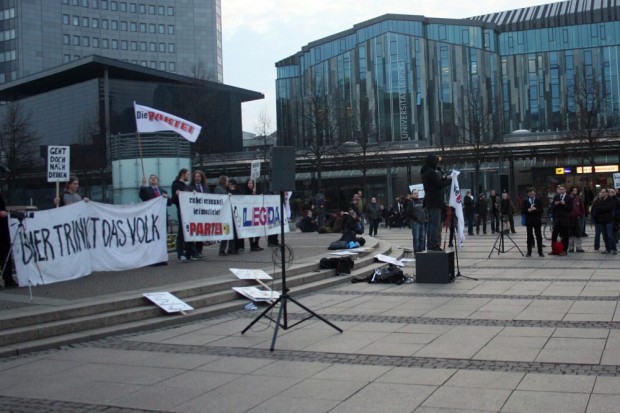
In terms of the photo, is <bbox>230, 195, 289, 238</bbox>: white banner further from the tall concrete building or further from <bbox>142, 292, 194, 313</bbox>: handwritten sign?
the tall concrete building

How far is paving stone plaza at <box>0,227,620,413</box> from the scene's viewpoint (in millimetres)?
5633

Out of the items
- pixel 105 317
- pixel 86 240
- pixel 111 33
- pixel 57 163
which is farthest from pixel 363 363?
pixel 111 33

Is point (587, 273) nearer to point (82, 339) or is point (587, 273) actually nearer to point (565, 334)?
point (565, 334)

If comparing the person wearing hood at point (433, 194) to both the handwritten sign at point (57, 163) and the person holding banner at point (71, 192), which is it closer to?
the person holding banner at point (71, 192)

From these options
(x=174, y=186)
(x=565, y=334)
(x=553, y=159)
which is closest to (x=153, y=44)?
(x=553, y=159)

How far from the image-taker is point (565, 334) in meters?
8.08

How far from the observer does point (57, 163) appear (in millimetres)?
16328

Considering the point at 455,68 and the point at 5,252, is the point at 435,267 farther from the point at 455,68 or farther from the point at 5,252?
the point at 455,68

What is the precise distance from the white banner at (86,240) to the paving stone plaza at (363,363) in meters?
2.02

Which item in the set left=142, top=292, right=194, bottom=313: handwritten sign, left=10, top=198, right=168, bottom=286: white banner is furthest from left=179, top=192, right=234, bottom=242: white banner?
left=142, top=292, right=194, bottom=313: handwritten sign

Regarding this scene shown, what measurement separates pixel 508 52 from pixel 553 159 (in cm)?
3065

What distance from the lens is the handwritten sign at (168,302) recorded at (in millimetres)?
9914

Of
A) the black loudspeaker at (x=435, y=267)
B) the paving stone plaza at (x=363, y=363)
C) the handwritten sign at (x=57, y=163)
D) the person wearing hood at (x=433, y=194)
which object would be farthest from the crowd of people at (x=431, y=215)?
the paving stone plaza at (x=363, y=363)

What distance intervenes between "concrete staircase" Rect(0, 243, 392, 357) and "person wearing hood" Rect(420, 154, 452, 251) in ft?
10.5
